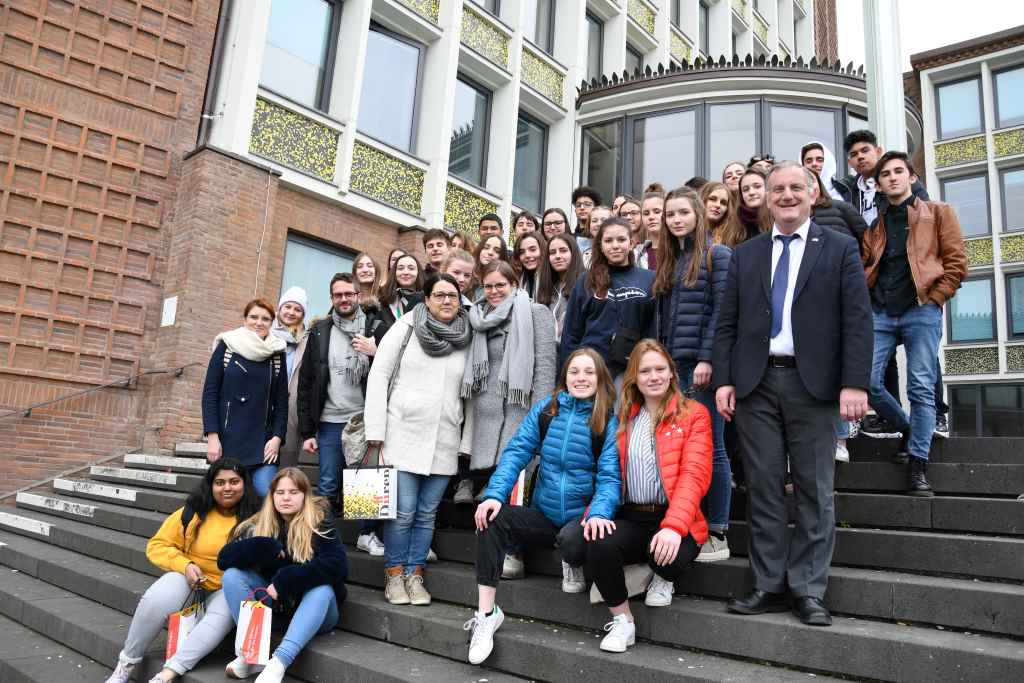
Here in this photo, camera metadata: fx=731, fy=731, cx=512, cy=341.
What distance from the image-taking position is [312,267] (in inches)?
447

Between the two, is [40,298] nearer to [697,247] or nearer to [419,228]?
[419,228]

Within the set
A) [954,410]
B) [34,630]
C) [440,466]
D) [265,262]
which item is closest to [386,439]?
[440,466]

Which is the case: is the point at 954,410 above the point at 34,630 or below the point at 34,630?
above

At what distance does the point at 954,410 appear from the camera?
21453 millimetres

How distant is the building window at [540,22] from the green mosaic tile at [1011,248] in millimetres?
15269

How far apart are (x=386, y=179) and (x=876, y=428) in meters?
8.75

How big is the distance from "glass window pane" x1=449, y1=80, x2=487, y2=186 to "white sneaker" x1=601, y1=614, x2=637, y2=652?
36.6 feet

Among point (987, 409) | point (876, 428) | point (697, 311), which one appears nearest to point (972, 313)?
point (987, 409)

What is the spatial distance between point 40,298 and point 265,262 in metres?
2.76

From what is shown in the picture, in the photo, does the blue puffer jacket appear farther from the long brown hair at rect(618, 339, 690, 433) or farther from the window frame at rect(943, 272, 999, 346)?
the window frame at rect(943, 272, 999, 346)

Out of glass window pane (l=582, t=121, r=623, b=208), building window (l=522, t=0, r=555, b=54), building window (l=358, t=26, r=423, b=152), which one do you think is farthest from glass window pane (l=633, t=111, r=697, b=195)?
building window (l=358, t=26, r=423, b=152)

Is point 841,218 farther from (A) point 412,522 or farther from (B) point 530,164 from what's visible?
(B) point 530,164

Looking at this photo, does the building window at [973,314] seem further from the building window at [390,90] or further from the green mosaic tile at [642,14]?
the building window at [390,90]

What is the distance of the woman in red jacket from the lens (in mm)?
3404
